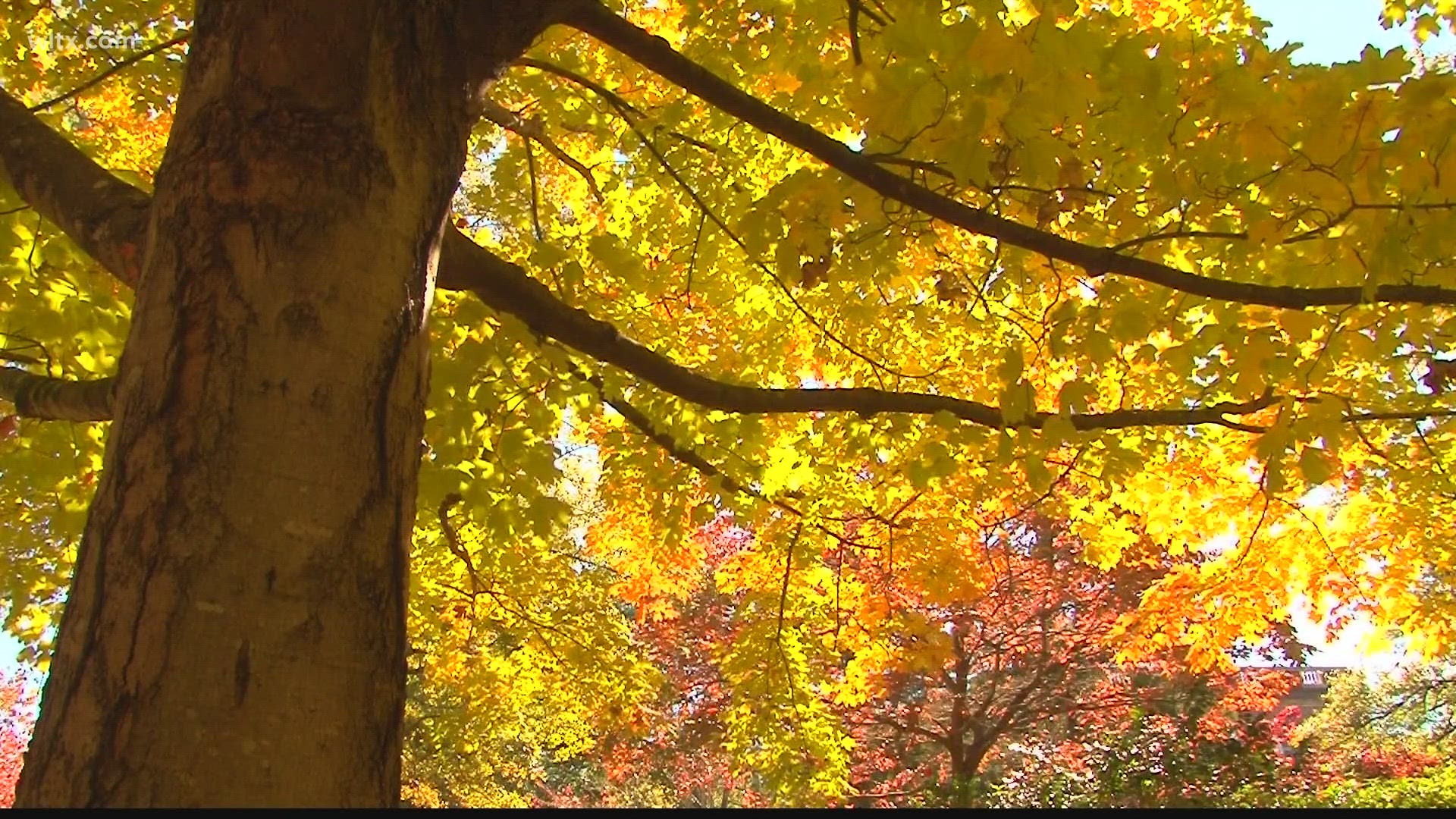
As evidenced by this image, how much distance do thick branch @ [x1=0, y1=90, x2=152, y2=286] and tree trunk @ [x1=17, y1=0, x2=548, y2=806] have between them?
311mm

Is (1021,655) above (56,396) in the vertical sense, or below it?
above

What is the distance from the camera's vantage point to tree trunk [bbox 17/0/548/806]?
111cm

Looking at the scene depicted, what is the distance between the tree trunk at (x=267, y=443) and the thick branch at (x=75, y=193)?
31 centimetres

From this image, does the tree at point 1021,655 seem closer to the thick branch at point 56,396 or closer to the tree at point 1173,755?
the tree at point 1173,755

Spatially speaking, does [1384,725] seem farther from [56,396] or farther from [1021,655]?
[56,396]

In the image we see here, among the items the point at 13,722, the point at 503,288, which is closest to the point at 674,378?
the point at 503,288

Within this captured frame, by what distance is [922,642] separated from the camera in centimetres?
608

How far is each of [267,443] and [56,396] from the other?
165cm

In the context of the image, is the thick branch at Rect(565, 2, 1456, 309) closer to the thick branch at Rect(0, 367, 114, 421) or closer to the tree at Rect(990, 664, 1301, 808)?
the thick branch at Rect(0, 367, 114, 421)

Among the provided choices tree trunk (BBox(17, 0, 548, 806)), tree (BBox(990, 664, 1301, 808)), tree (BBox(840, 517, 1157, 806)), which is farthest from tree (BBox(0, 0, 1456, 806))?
tree (BBox(840, 517, 1157, 806))

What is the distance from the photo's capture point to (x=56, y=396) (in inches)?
97.6

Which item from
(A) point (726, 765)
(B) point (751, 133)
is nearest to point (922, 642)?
(B) point (751, 133)

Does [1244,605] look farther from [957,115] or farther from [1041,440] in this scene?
[957,115]

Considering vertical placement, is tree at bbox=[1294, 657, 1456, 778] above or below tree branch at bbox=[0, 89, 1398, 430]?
above
